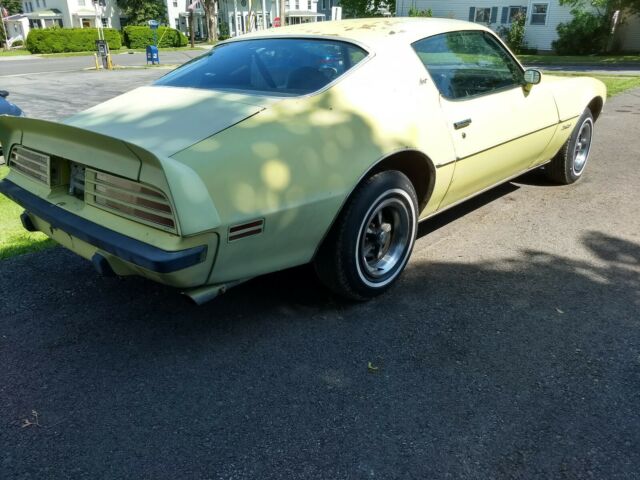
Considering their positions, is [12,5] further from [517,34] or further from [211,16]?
[517,34]

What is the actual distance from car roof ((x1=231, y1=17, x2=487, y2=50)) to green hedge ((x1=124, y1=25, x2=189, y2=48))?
4357 centimetres

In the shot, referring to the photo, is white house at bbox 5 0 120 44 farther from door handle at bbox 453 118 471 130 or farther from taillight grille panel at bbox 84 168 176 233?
taillight grille panel at bbox 84 168 176 233

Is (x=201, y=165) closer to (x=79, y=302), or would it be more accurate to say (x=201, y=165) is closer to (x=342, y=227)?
(x=342, y=227)

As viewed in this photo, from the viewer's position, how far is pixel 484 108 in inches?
145

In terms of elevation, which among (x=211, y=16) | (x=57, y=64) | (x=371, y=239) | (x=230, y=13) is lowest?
(x=371, y=239)

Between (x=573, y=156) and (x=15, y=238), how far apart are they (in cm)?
502

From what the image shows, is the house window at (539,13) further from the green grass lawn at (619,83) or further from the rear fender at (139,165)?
the rear fender at (139,165)

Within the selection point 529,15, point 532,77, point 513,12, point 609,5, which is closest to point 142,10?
point 513,12

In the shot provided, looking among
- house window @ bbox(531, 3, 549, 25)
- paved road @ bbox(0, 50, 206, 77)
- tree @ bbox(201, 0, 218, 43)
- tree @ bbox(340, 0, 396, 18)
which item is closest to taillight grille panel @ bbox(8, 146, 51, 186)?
paved road @ bbox(0, 50, 206, 77)

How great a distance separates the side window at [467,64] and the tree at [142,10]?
197 ft

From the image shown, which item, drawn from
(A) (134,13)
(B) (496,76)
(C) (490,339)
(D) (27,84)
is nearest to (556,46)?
(D) (27,84)

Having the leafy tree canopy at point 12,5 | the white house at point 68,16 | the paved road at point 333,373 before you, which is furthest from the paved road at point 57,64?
the leafy tree canopy at point 12,5

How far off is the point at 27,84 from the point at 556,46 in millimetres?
25841

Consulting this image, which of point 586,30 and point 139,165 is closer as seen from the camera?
point 139,165
